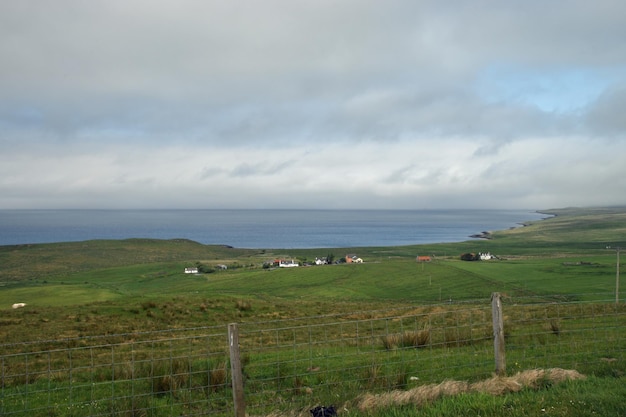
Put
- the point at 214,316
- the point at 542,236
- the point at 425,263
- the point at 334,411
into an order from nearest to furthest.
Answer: the point at 334,411 → the point at 214,316 → the point at 425,263 → the point at 542,236

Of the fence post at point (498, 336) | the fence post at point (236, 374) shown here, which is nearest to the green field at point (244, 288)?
the fence post at point (498, 336)

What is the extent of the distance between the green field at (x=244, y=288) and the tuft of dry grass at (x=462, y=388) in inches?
11.5

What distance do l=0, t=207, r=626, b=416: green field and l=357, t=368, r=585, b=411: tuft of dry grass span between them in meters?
0.29

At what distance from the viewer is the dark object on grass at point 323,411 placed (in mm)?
6078

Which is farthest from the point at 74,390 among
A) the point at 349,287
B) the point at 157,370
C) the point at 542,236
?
the point at 542,236

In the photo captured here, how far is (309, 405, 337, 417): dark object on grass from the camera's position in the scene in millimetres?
6078

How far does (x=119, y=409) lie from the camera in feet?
22.4

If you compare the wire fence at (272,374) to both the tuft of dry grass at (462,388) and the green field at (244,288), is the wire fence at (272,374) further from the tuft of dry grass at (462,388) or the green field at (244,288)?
the green field at (244,288)

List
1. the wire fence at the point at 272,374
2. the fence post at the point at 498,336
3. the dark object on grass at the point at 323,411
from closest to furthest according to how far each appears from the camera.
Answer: the dark object on grass at the point at 323,411 < the wire fence at the point at 272,374 < the fence post at the point at 498,336

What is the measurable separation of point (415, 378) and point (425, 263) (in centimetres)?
6153

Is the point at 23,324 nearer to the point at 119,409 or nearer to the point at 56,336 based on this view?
the point at 56,336

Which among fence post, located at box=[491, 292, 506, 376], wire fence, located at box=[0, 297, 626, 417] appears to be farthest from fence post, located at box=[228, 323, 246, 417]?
fence post, located at box=[491, 292, 506, 376]

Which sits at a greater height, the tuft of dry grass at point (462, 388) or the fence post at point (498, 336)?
the fence post at point (498, 336)

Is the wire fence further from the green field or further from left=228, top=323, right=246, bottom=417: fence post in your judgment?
the green field
